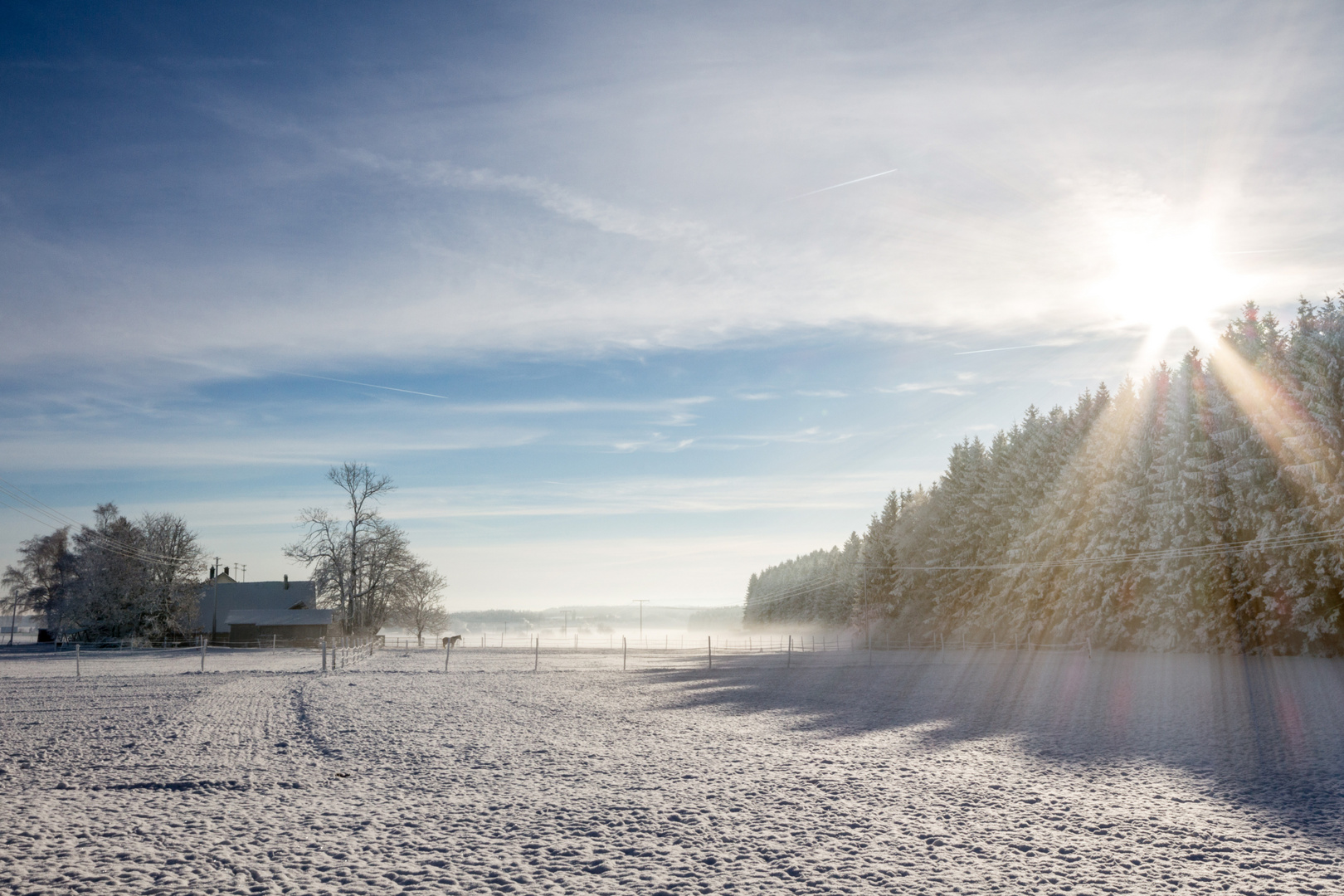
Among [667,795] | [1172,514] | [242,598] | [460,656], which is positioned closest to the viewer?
[667,795]

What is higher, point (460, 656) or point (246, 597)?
point (246, 597)

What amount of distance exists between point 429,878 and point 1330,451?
131 feet

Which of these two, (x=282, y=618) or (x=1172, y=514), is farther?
(x=282, y=618)

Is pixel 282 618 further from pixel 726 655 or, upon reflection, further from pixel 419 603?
pixel 726 655

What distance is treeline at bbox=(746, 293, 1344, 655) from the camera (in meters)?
35.3

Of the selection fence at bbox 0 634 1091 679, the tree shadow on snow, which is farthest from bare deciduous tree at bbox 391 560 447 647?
the tree shadow on snow

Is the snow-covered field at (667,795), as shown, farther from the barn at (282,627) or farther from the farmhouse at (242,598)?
the farmhouse at (242,598)

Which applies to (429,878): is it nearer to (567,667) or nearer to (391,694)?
(391,694)

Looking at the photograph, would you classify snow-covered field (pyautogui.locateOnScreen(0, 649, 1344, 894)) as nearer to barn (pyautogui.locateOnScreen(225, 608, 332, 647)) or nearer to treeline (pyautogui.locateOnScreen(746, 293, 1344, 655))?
treeline (pyautogui.locateOnScreen(746, 293, 1344, 655))

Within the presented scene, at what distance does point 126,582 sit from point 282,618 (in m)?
13.1

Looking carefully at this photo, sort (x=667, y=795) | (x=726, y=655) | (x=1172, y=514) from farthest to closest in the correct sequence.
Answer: (x=726, y=655)
(x=1172, y=514)
(x=667, y=795)

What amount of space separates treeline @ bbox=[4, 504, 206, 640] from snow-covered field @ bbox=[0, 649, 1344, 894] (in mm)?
48105

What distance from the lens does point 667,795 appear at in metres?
10.8

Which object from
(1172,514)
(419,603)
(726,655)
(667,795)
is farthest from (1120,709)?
(419,603)
